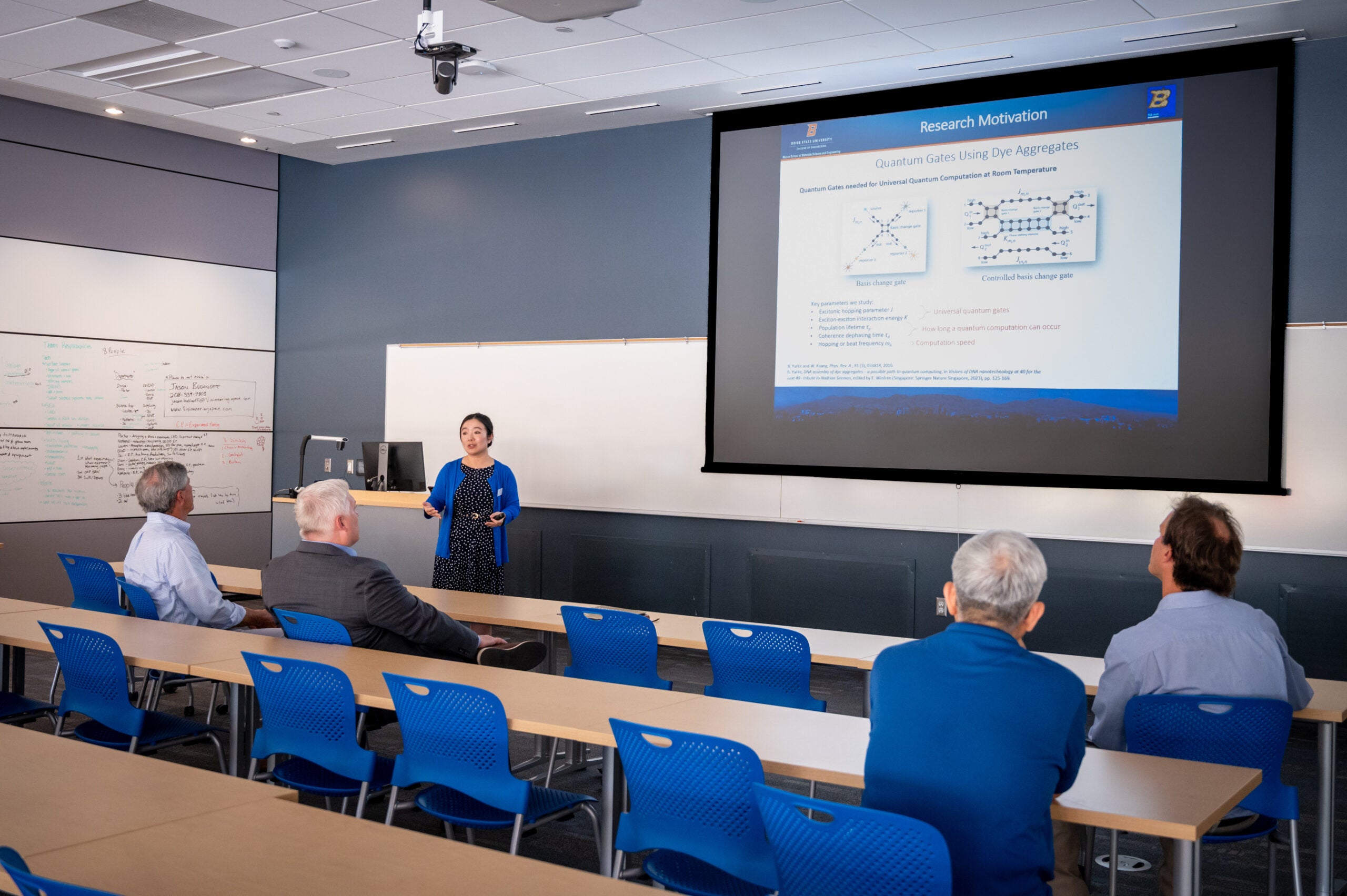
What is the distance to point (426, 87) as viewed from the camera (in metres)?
6.86

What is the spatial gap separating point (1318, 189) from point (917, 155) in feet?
6.86

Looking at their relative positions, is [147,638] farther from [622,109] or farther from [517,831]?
[622,109]

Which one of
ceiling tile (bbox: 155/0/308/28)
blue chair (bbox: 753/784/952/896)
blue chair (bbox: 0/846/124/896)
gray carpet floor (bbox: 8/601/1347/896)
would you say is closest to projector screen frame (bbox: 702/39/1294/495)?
gray carpet floor (bbox: 8/601/1347/896)

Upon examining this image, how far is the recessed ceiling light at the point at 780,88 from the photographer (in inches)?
259

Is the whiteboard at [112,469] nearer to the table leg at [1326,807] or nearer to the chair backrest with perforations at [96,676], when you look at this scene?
the chair backrest with perforations at [96,676]

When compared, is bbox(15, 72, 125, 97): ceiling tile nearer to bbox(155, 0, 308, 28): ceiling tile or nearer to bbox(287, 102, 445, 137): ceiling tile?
bbox(287, 102, 445, 137): ceiling tile

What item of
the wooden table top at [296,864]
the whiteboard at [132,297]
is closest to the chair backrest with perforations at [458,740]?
the wooden table top at [296,864]

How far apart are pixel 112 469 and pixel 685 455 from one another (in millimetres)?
4431

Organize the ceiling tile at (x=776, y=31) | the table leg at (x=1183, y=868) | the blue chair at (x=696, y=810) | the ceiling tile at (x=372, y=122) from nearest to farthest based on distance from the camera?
the table leg at (x=1183, y=868) → the blue chair at (x=696, y=810) → the ceiling tile at (x=776, y=31) → the ceiling tile at (x=372, y=122)

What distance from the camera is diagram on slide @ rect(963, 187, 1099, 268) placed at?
6102 millimetres

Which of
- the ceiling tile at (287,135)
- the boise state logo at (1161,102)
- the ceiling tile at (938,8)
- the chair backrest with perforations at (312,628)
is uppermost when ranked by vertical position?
the ceiling tile at (287,135)

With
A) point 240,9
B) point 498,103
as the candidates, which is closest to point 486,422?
point 498,103

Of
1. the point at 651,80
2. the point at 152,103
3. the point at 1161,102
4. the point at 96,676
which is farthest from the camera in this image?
the point at 152,103

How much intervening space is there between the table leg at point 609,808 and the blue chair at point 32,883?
1446mm
